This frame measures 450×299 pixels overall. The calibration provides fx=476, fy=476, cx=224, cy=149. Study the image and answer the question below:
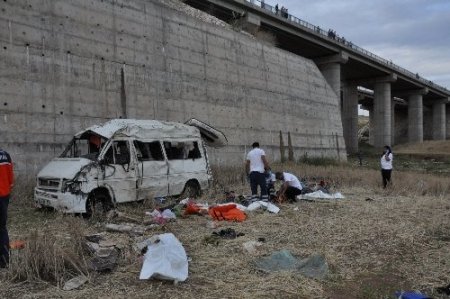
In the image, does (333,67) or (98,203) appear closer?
(98,203)

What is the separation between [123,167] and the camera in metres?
10.8

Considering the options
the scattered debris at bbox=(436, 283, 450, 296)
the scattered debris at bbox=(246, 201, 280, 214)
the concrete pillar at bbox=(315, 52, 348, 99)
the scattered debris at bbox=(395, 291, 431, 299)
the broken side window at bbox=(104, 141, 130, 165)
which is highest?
the concrete pillar at bbox=(315, 52, 348, 99)

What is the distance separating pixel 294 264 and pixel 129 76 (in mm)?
12978

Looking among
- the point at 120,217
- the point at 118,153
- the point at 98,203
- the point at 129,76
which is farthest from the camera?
the point at 129,76

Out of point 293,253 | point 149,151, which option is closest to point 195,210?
point 149,151

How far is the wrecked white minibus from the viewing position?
32.1 feet

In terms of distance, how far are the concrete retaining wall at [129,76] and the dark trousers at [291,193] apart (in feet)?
24.0

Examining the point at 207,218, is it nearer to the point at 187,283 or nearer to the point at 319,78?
the point at 187,283

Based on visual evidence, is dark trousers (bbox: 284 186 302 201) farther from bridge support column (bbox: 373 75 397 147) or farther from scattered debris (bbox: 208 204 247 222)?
bridge support column (bbox: 373 75 397 147)

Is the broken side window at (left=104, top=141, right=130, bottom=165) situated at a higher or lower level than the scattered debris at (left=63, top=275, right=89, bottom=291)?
higher

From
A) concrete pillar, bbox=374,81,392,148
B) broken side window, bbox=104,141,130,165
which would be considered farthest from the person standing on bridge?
concrete pillar, bbox=374,81,392,148

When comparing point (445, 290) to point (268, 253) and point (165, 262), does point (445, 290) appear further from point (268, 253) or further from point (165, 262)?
point (165, 262)

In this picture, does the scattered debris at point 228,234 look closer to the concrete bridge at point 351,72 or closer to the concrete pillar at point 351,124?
the concrete bridge at point 351,72

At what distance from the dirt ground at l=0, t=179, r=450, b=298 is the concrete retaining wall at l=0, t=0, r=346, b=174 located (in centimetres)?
407
